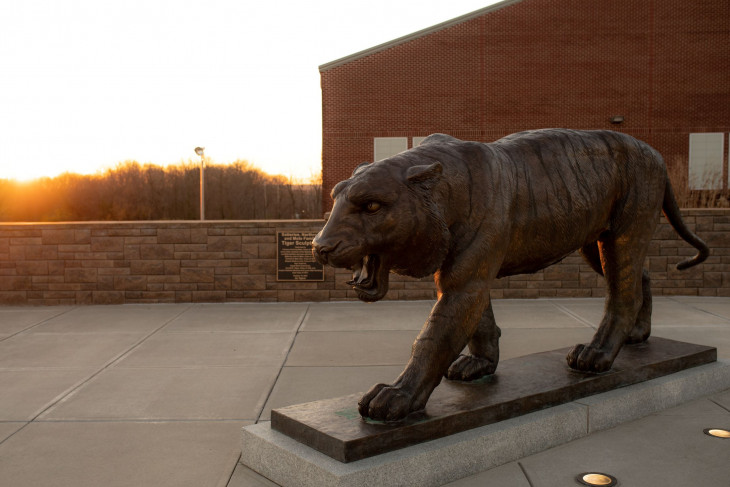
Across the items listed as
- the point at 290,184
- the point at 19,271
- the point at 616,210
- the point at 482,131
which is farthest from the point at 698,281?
the point at 290,184

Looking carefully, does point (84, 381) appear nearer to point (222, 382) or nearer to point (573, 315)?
point (222, 382)

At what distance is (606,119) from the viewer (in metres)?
25.5

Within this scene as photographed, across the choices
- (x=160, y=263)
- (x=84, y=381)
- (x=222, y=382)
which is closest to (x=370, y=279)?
(x=222, y=382)

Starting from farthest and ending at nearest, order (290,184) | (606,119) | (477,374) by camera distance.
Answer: (290,184) < (606,119) < (477,374)

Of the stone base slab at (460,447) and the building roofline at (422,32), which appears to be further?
the building roofline at (422,32)

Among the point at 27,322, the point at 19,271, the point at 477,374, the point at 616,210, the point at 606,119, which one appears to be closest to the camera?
the point at 477,374

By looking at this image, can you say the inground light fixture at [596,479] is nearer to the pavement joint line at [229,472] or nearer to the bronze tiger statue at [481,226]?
the bronze tiger statue at [481,226]

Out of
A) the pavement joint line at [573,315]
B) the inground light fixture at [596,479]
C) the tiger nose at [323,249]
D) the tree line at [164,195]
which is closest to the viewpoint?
the tiger nose at [323,249]

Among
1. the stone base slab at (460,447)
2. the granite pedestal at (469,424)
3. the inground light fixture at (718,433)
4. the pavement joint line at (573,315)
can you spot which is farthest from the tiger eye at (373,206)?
the pavement joint line at (573,315)

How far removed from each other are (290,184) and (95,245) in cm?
4882

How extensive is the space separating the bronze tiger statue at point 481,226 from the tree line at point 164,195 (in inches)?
2033

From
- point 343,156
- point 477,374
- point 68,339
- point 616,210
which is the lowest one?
point 68,339

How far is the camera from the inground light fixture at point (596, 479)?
2986 mm

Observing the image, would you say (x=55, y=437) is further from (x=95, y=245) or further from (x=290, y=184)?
(x=290, y=184)
